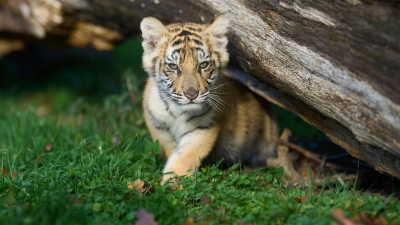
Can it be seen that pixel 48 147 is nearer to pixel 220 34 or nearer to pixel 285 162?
pixel 220 34

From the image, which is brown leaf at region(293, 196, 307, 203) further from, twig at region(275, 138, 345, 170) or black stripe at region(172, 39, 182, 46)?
black stripe at region(172, 39, 182, 46)

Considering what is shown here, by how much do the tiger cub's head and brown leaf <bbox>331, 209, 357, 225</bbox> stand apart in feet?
5.06

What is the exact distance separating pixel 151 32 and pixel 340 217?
93.2 inches

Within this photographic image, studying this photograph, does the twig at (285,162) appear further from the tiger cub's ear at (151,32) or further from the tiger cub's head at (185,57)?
the tiger cub's ear at (151,32)

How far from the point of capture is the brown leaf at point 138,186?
13.7 feet

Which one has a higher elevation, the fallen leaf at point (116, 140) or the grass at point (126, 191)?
the grass at point (126, 191)

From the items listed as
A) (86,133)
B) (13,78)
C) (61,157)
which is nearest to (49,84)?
(13,78)

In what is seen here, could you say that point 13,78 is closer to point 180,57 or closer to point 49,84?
point 49,84

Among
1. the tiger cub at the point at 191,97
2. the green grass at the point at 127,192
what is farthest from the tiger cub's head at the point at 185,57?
the green grass at the point at 127,192

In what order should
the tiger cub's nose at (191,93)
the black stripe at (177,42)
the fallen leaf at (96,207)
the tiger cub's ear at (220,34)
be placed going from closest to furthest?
1. the fallen leaf at (96,207)
2. the tiger cub's nose at (191,93)
3. the tiger cub's ear at (220,34)
4. the black stripe at (177,42)

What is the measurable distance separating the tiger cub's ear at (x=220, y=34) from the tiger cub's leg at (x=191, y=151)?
2.21 ft

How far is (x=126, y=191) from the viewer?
3994 millimetres

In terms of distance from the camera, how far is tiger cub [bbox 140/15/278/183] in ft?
14.9

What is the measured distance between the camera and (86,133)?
579cm
